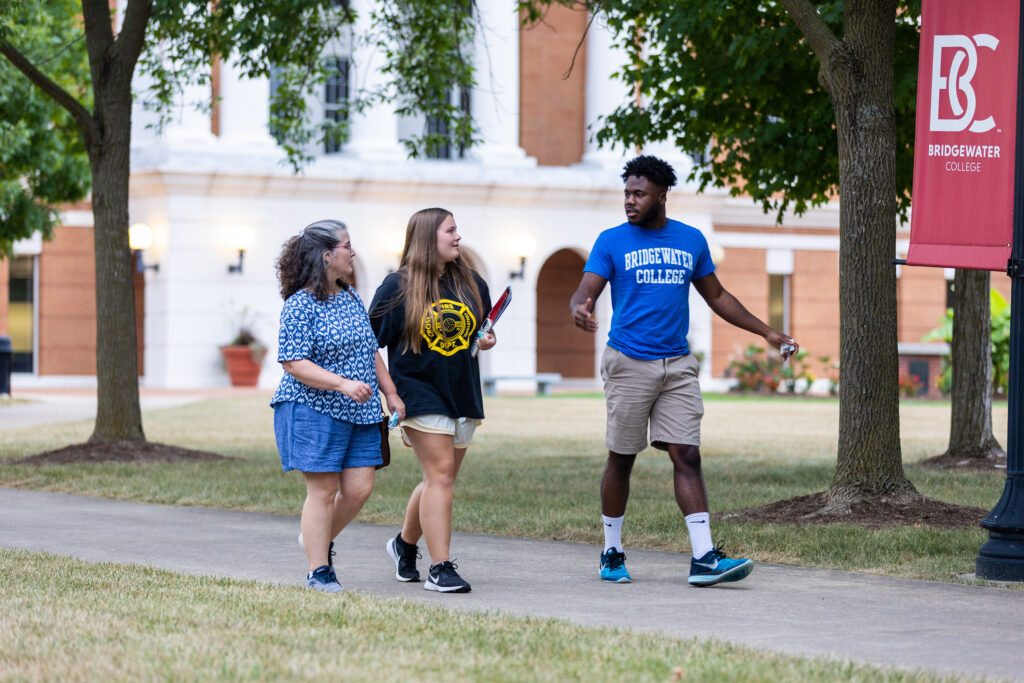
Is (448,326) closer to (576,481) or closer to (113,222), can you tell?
(576,481)

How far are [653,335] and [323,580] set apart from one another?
193 cm

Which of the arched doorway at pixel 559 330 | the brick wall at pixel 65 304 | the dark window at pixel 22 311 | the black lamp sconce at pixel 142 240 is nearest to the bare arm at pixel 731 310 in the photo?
the black lamp sconce at pixel 142 240

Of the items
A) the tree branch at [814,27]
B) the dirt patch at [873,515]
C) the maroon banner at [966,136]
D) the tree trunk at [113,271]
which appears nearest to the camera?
the maroon banner at [966,136]

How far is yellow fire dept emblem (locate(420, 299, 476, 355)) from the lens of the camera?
22.8ft

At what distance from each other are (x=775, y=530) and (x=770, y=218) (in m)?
33.9

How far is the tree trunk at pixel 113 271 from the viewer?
1530cm

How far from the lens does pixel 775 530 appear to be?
9.18 m

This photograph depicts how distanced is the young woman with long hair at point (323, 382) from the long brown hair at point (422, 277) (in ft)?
0.66

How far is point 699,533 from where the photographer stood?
7219 mm

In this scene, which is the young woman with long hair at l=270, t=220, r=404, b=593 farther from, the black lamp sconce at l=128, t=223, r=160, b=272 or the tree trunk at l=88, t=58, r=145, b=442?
the black lamp sconce at l=128, t=223, r=160, b=272

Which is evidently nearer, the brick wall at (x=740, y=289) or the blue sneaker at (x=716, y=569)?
the blue sneaker at (x=716, y=569)

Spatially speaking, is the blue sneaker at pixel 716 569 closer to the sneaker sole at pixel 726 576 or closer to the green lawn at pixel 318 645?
the sneaker sole at pixel 726 576

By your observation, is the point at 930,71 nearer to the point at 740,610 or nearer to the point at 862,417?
the point at 862,417

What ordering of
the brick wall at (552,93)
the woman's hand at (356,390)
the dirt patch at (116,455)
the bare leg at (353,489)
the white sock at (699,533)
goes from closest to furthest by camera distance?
the woman's hand at (356,390) → the bare leg at (353,489) → the white sock at (699,533) → the dirt patch at (116,455) → the brick wall at (552,93)
